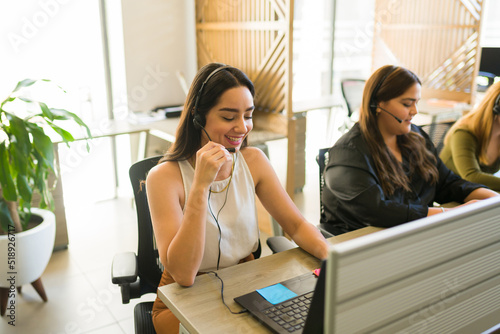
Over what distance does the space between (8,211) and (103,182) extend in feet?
5.59

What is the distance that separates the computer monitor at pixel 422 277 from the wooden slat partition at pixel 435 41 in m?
3.67

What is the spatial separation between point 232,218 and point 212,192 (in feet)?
0.35

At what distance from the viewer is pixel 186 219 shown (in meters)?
1.29

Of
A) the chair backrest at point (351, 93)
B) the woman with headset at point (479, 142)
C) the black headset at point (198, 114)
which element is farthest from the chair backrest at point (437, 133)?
the chair backrest at point (351, 93)

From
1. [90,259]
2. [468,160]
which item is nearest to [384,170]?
[468,160]

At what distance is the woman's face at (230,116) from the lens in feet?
4.65

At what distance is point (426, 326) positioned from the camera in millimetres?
842

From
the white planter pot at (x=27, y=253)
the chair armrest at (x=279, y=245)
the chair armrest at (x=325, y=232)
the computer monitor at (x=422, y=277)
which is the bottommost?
the white planter pot at (x=27, y=253)

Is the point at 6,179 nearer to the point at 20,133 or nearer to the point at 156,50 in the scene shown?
the point at 20,133

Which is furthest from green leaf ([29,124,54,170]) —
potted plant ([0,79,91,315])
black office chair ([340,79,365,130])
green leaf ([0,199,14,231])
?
black office chair ([340,79,365,130])

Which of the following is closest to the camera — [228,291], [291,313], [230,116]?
[291,313]

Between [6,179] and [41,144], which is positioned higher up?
[41,144]

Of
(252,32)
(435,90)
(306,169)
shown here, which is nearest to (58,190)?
(252,32)

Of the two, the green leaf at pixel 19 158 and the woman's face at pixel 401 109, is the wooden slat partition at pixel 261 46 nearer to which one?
the woman's face at pixel 401 109
